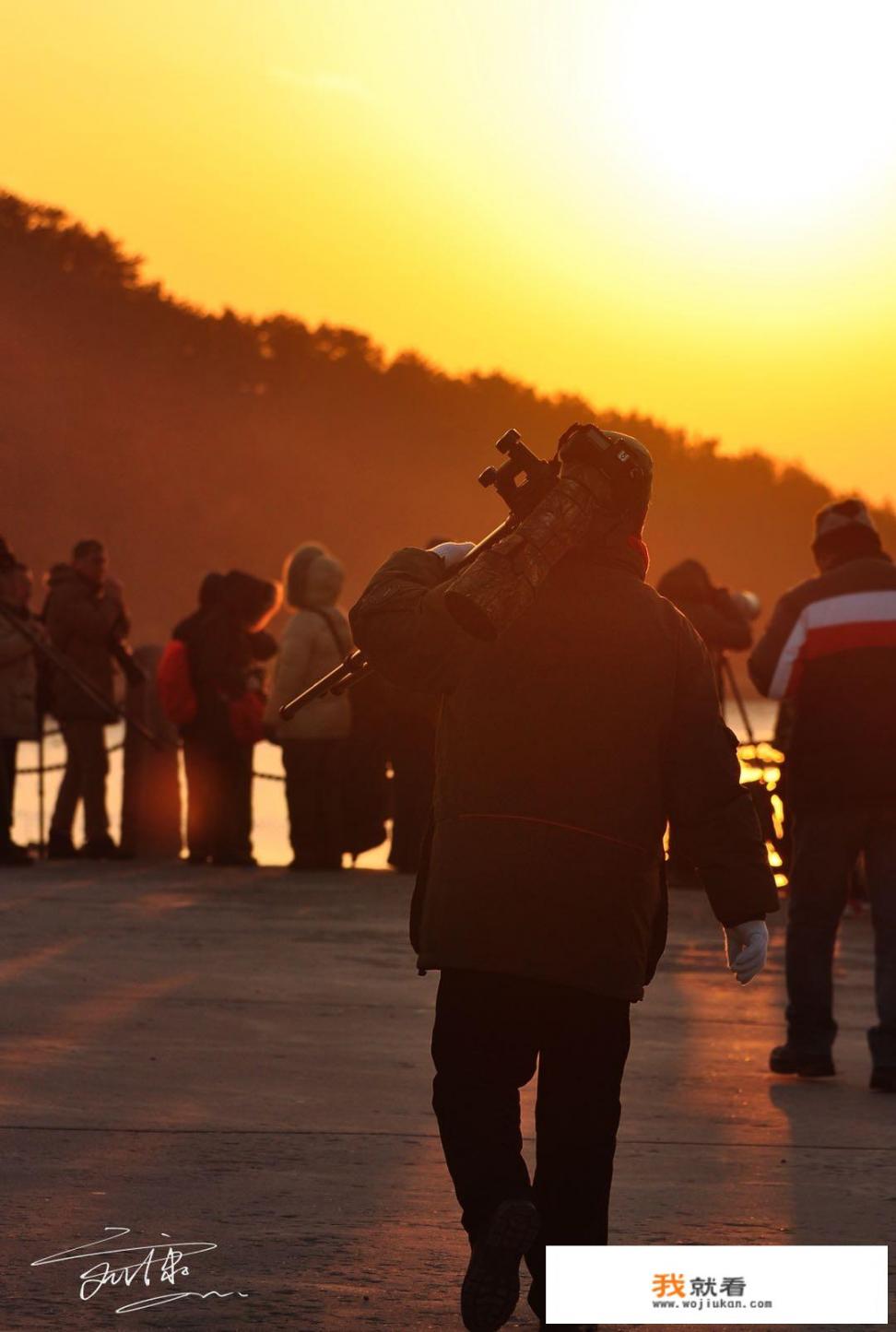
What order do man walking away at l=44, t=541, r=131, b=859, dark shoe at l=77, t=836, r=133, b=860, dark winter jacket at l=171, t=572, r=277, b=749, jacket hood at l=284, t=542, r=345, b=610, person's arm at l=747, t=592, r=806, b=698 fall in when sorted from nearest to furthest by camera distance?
person's arm at l=747, t=592, r=806, b=698
jacket hood at l=284, t=542, r=345, b=610
dark winter jacket at l=171, t=572, r=277, b=749
man walking away at l=44, t=541, r=131, b=859
dark shoe at l=77, t=836, r=133, b=860

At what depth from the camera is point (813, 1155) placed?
22.4 ft

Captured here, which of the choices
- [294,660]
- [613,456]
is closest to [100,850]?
[294,660]

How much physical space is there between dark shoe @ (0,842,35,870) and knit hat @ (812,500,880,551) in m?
6.73

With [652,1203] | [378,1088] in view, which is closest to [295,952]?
[378,1088]

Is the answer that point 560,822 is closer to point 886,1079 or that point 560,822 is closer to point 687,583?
point 886,1079

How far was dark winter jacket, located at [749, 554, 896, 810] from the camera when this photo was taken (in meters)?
8.25

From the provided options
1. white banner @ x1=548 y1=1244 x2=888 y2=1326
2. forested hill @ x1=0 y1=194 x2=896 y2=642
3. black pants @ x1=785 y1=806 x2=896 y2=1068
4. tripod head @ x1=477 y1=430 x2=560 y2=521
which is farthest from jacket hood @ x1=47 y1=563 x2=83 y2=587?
forested hill @ x1=0 y1=194 x2=896 y2=642

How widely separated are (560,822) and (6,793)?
32.7 feet

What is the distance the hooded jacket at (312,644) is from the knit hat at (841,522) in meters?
5.63

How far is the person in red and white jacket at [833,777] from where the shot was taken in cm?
826

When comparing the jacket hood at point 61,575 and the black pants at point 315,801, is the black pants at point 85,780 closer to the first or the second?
the jacket hood at point 61,575

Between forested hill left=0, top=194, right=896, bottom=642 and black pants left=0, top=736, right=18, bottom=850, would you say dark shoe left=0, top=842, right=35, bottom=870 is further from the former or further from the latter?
forested hill left=0, top=194, right=896, bottom=642
